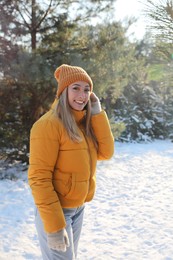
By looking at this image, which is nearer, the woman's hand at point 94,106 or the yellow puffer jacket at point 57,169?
the yellow puffer jacket at point 57,169

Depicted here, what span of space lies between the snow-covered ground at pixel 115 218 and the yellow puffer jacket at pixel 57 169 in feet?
5.26

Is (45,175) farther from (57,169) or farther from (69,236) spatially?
(69,236)

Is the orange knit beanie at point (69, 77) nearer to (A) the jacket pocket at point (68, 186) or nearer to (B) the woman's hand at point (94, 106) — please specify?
(B) the woman's hand at point (94, 106)

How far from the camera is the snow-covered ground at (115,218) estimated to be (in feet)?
10.3

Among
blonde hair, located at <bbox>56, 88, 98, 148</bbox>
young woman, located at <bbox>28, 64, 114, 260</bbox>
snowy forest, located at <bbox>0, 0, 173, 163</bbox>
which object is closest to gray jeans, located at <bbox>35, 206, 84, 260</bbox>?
young woman, located at <bbox>28, 64, 114, 260</bbox>

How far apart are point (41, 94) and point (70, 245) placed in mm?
4278

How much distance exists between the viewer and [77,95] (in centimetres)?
172

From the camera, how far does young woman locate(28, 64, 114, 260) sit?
5.10 ft

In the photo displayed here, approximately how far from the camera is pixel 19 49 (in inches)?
206

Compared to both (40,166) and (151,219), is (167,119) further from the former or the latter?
(40,166)

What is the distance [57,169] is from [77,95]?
0.44m

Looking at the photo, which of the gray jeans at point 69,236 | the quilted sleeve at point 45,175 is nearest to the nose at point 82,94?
the quilted sleeve at point 45,175

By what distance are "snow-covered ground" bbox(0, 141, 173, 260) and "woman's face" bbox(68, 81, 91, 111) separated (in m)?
1.90

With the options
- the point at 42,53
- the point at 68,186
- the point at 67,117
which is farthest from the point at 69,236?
the point at 42,53
